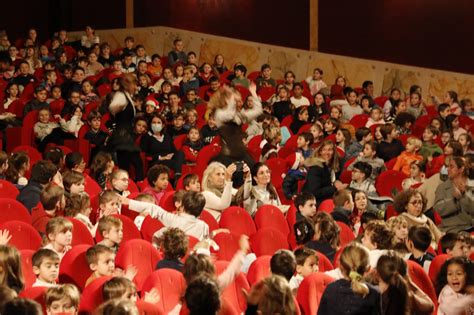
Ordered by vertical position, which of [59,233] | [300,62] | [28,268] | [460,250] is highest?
[300,62]

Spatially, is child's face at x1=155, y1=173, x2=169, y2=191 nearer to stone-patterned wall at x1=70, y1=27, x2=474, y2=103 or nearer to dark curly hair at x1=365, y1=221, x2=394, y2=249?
dark curly hair at x1=365, y1=221, x2=394, y2=249

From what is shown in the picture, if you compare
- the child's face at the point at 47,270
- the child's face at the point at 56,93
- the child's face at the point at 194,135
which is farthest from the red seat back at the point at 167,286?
the child's face at the point at 56,93

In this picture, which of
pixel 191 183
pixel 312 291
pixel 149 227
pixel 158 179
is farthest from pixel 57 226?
pixel 158 179

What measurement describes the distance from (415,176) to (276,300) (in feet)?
15.3

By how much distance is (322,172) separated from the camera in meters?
8.33

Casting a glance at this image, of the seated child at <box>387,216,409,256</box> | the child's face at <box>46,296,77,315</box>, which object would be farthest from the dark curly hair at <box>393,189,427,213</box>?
the child's face at <box>46,296,77,315</box>

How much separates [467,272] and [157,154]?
16.8ft

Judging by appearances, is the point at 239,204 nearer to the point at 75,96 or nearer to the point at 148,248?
the point at 148,248

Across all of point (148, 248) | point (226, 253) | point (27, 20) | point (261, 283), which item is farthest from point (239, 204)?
point (27, 20)

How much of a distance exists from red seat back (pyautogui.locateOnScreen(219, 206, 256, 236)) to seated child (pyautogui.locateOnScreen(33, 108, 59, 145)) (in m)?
3.43

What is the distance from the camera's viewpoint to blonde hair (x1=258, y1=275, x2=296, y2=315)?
4.13 meters

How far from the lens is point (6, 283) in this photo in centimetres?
471

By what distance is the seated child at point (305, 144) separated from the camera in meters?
9.30

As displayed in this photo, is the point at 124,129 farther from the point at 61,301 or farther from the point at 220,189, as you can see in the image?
the point at 61,301
